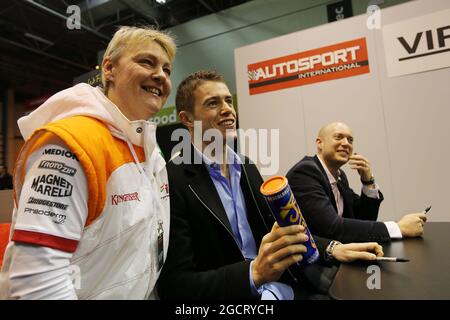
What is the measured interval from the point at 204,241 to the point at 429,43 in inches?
119

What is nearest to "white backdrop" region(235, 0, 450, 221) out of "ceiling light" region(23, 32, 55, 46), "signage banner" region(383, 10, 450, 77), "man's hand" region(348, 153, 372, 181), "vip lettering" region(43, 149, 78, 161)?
"signage banner" region(383, 10, 450, 77)

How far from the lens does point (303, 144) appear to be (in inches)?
130

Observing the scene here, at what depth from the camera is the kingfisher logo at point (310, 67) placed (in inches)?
121

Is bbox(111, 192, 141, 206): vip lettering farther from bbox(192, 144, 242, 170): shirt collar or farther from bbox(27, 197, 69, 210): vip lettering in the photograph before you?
bbox(192, 144, 242, 170): shirt collar

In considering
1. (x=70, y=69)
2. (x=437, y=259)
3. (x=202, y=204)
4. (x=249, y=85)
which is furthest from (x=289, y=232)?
(x=70, y=69)

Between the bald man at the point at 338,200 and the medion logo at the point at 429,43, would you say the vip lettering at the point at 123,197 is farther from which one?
the medion logo at the point at 429,43

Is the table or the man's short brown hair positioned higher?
the man's short brown hair

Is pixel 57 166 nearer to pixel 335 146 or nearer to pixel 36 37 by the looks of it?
pixel 335 146

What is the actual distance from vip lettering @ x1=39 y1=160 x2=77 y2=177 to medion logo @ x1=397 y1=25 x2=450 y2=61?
3.23 m

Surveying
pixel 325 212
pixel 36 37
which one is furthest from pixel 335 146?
pixel 36 37

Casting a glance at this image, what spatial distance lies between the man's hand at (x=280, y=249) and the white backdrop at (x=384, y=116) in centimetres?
255

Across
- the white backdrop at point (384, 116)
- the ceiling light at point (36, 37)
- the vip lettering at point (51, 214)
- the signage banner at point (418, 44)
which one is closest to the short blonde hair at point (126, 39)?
the vip lettering at point (51, 214)

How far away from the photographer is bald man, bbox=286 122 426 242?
124 cm
